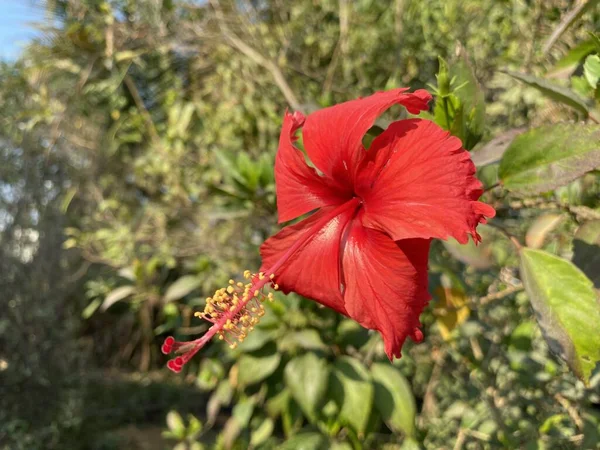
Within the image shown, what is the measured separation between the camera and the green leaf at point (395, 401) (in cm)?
140

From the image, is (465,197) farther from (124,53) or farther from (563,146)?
(124,53)

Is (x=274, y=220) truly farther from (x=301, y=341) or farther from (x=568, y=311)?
(x=568, y=311)

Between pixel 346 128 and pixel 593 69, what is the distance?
1.38 feet

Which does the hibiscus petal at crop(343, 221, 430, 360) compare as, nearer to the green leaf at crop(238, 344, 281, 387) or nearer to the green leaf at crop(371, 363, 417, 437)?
the green leaf at crop(371, 363, 417, 437)

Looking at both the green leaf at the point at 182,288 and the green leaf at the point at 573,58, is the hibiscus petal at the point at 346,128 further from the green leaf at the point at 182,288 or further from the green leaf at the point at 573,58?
the green leaf at the point at 182,288

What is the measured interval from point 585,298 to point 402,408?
2.59 ft

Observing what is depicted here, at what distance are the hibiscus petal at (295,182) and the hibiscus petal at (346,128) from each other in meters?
0.02

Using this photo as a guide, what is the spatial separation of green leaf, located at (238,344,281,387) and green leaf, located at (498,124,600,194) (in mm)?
983

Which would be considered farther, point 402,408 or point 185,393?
point 185,393

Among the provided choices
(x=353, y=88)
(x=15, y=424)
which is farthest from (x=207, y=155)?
(x=15, y=424)

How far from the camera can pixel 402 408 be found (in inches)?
55.5

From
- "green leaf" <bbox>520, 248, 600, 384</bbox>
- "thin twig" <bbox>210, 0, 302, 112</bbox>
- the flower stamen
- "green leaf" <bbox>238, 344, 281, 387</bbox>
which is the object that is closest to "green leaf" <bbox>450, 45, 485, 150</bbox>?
"green leaf" <bbox>520, 248, 600, 384</bbox>

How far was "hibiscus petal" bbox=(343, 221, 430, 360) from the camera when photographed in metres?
0.73

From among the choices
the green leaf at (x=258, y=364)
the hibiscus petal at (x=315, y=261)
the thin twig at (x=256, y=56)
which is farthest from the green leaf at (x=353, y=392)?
the thin twig at (x=256, y=56)
